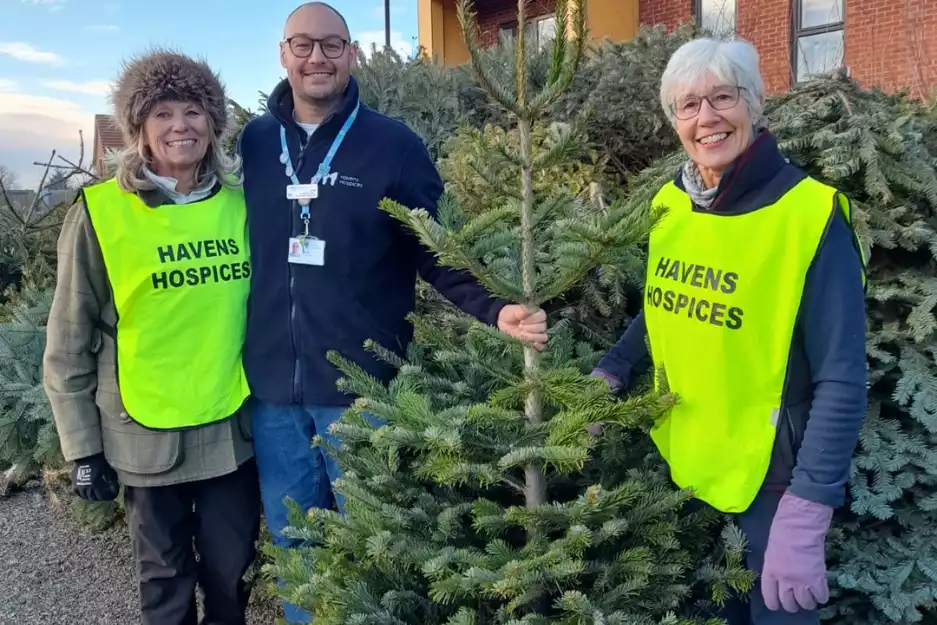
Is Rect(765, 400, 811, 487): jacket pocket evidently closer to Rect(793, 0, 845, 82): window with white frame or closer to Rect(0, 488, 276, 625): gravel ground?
Rect(0, 488, 276, 625): gravel ground

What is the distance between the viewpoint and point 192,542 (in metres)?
3.29

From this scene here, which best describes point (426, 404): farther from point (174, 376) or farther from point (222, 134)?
point (222, 134)

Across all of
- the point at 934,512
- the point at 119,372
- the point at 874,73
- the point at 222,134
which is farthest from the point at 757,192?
the point at 874,73

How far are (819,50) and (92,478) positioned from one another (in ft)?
36.9

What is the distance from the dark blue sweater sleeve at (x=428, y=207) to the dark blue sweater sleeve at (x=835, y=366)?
114 centimetres

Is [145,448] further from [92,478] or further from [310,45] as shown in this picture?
[310,45]

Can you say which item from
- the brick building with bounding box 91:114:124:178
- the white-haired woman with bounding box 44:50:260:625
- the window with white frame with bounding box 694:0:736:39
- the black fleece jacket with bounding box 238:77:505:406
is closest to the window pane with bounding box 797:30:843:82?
the window with white frame with bounding box 694:0:736:39

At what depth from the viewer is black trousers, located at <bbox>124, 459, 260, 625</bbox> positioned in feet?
10.1

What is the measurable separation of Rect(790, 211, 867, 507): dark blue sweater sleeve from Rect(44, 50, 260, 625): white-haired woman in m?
2.13

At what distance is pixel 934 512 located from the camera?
2654 mm

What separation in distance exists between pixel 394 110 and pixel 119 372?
12.8ft

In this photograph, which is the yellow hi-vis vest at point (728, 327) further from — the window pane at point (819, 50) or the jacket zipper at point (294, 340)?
the window pane at point (819, 50)

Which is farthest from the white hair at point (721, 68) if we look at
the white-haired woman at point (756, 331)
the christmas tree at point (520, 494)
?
the christmas tree at point (520, 494)

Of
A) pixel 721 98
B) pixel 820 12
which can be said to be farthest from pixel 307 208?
pixel 820 12
